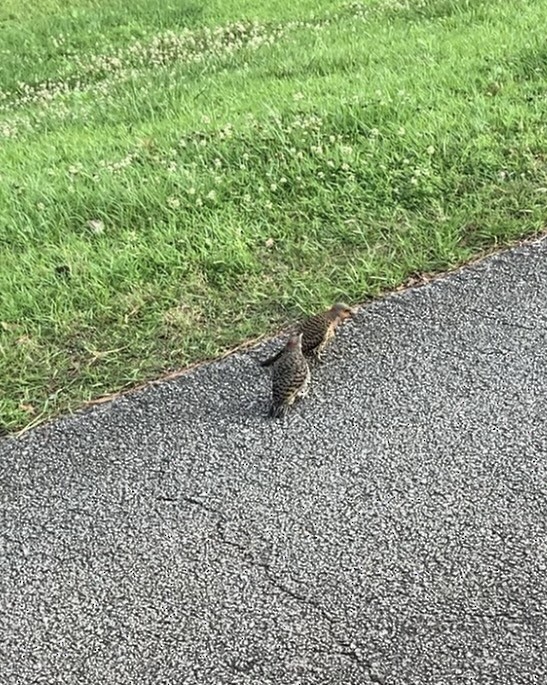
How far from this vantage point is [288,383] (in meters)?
4.40

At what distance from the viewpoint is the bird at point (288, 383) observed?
4398 mm

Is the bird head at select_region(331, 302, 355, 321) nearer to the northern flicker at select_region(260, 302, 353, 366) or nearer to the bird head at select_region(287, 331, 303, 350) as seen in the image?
the northern flicker at select_region(260, 302, 353, 366)

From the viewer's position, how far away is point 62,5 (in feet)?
45.6

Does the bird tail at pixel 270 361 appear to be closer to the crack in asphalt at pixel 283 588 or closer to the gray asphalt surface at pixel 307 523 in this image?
the gray asphalt surface at pixel 307 523

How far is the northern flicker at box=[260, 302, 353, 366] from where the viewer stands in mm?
4727

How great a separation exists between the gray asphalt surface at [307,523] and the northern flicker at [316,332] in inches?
2.9

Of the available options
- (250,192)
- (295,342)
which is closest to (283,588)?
(295,342)

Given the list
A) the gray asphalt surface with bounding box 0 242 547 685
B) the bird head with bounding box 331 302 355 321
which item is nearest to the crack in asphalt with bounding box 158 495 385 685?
the gray asphalt surface with bounding box 0 242 547 685

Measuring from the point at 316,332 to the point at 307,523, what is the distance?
121 centimetres

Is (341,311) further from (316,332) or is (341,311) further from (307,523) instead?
(307,523)

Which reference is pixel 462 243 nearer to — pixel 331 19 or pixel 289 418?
pixel 289 418

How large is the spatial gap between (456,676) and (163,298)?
2752 mm

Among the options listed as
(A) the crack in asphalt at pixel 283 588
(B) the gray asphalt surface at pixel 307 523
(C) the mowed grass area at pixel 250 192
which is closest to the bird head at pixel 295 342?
(B) the gray asphalt surface at pixel 307 523

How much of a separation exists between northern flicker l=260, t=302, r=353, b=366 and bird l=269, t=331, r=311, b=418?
0.58ft
